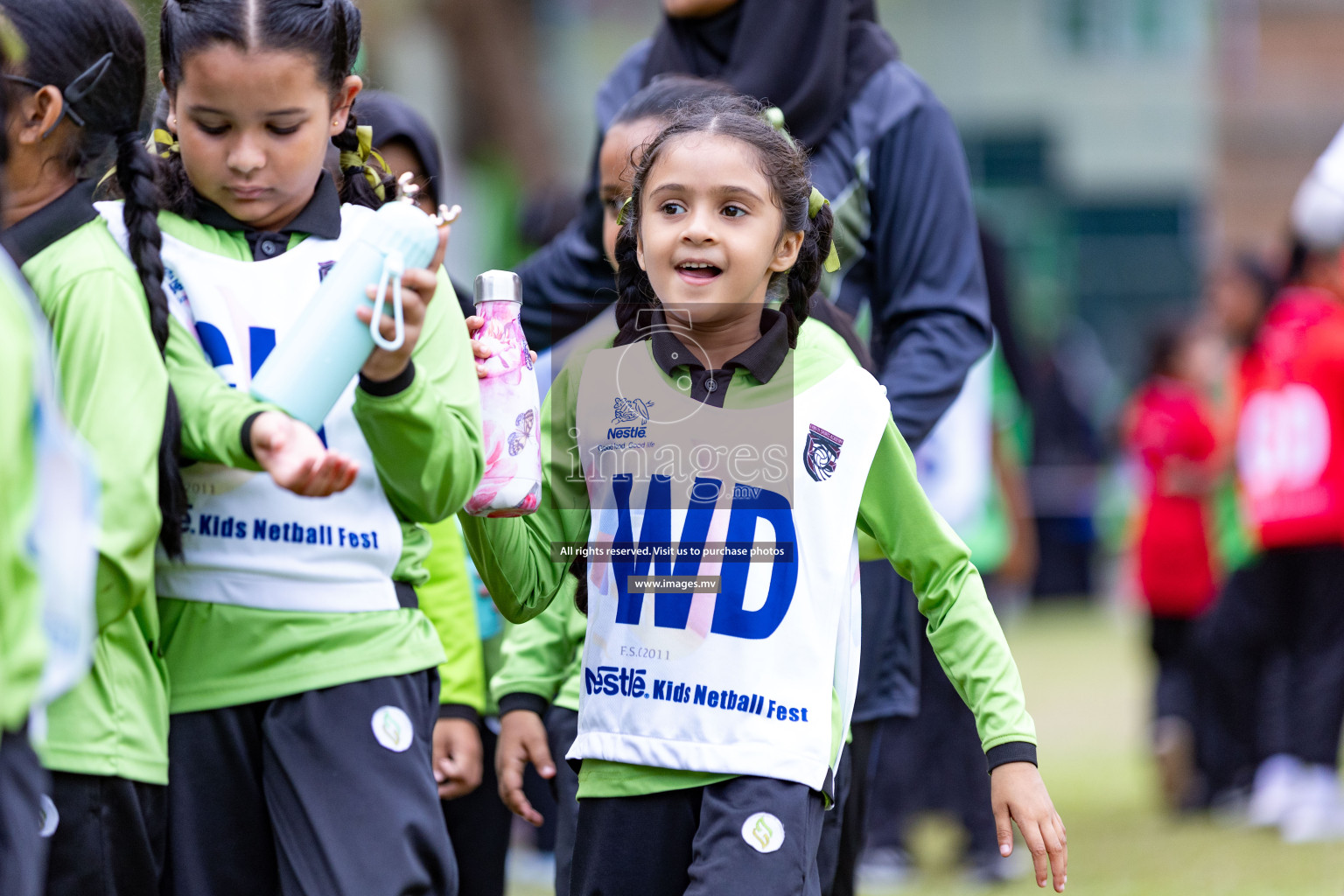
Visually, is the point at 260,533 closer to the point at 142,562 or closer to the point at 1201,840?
the point at 142,562

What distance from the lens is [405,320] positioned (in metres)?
2.22

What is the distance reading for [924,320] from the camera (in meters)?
3.46

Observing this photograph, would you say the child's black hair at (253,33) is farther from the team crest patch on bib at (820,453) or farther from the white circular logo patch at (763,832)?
the white circular logo patch at (763,832)

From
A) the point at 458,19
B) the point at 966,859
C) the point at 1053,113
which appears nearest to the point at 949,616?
the point at 966,859

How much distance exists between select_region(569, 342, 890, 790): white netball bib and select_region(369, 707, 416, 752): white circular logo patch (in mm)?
258

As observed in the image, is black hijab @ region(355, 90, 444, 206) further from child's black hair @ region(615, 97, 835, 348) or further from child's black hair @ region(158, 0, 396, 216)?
child's black hair @ region(158, 0, 396, 216)

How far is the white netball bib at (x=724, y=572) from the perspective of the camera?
2516 millimetres

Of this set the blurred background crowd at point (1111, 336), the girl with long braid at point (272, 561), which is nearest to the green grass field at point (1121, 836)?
the blurred background crowd at point (1111, 336)

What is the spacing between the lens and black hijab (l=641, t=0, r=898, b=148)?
3.49 metres

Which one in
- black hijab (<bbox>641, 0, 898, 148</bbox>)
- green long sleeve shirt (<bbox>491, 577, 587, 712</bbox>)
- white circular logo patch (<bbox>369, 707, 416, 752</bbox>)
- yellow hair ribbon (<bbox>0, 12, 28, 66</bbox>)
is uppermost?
black hijab (<bbox>641, 0, 898, 148</bbox>)

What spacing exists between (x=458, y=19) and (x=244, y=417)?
49.3 ft

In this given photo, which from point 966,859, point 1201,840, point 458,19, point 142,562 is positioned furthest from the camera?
point 458,19

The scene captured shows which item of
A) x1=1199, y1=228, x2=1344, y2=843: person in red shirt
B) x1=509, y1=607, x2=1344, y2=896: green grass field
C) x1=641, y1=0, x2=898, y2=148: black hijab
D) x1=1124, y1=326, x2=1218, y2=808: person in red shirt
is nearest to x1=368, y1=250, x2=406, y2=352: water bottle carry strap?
x1=641, y1=0, x2=898, y2=148: black hijab

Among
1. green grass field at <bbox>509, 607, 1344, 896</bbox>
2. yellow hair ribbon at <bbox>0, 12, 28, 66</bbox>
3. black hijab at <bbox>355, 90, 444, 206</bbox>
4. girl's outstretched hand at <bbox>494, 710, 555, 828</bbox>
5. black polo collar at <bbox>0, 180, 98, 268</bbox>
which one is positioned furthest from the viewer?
green grass field at <bbox>509, 607, 1344, 896</bbox>
